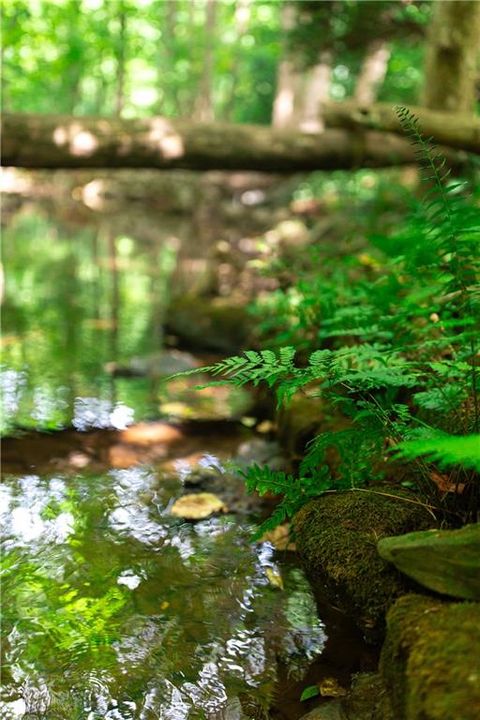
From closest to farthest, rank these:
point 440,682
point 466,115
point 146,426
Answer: point 440,682 → point 146,426 → point 466,115

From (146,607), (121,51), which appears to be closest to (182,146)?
(146,607)

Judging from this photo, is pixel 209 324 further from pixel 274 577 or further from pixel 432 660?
pixel 432 660

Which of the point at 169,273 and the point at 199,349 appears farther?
the point at 169,273

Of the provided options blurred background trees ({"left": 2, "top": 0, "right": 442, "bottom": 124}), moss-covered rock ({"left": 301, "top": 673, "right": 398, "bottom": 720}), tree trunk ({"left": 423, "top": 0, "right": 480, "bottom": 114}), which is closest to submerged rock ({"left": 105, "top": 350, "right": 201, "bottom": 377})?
moss-covered rock ({"left": 301, "top": 673, "right": 398, "bottom": 720})

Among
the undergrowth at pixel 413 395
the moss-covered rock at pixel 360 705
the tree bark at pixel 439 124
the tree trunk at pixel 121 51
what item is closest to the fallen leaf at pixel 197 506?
the undergrowth at pixel 413 395

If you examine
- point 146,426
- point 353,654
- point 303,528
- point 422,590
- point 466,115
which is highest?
point 466,115

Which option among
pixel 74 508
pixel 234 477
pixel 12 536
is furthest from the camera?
pixel 234 477

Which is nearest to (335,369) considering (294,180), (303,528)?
(303,528)

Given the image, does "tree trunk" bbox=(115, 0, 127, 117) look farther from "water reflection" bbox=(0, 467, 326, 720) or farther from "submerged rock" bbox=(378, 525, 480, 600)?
"submerged rock" bbox=(378, 525, 480, 600)

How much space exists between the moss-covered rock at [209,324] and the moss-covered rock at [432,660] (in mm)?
4388

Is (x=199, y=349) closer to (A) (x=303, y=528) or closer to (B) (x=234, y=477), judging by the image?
(B) (x=234, y=477)

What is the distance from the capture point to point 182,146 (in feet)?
25.0

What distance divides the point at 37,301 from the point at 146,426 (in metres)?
4.09

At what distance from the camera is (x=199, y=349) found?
6477mm
